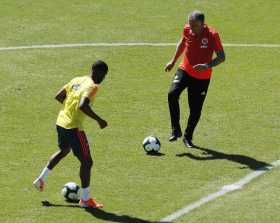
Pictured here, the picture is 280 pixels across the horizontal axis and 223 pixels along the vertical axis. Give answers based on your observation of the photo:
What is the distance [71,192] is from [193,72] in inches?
163

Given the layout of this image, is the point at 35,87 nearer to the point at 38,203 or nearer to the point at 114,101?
the point at 114,101

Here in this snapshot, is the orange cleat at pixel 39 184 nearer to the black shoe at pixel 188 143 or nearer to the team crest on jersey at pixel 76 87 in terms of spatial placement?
the team crest on jersey at pixel 76 87

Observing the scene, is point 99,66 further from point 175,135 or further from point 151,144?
point 175,135

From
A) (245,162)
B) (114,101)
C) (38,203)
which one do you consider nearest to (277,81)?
(114,101)

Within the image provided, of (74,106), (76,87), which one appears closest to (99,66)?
(76,87)

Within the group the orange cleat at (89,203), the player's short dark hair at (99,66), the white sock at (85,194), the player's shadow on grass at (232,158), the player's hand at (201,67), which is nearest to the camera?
the player's short dark hair at (99,66)

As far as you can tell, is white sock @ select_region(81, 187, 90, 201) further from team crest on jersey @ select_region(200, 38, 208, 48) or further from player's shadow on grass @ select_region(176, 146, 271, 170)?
team crest on jersey @ select_region(200, 38, 208, 48)

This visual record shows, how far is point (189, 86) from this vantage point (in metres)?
17.8

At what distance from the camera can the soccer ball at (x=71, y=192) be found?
14.7 meters

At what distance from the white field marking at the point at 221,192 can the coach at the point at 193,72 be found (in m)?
1.84

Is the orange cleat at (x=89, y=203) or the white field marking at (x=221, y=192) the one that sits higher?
the orange cleat at (x=89, y=203)

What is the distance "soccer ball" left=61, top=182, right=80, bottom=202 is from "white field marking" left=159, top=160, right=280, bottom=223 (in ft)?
5.09

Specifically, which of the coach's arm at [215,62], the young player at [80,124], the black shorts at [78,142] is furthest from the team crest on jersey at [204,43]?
the black shorts at [78,142]

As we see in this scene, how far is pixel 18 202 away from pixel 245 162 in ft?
14.8
